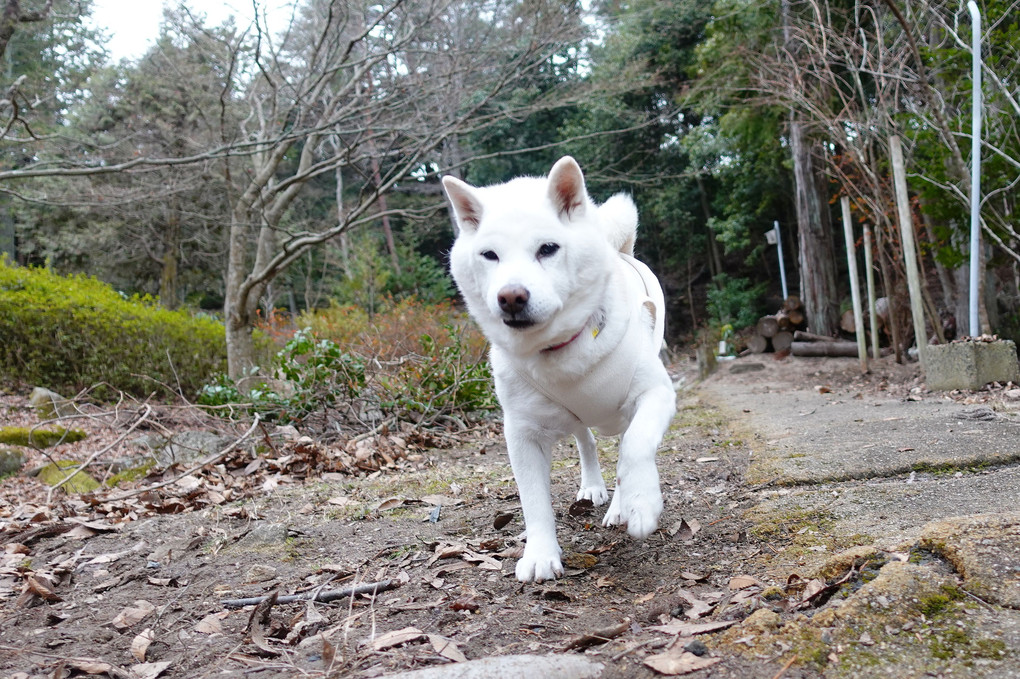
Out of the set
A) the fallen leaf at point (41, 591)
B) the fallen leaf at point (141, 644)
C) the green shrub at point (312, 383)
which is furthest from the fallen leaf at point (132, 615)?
the green shrub at point (312, 383)

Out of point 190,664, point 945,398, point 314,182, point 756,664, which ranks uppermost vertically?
point 314,182

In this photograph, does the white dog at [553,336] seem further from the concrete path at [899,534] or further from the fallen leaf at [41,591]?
the fallen leaf at [41,591]

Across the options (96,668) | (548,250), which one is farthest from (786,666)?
(96,668)

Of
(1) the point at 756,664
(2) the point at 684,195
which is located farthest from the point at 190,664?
(2) the point at 684,195

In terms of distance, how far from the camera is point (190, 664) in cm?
214

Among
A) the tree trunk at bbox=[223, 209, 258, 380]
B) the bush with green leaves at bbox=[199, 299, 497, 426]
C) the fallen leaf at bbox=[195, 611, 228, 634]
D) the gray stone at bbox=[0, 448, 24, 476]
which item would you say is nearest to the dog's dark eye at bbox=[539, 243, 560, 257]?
the fallen leaf at bbox=[195, 611, 228, 634]

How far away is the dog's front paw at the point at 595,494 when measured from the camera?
3512mm

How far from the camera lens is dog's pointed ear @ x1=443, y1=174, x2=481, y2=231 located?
2.60 metres

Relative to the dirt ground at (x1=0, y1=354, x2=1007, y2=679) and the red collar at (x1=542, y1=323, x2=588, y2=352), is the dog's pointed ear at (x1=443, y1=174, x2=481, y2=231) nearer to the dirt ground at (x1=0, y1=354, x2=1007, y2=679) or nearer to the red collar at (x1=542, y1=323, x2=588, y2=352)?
the red collar at (x1=542, y1=323, x2=588, y2=352)

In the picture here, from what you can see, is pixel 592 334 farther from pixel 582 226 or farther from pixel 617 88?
pixel 617 88

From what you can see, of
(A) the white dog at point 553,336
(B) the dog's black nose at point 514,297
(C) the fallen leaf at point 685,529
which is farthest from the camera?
(C) the fallen leaf at point 685,529

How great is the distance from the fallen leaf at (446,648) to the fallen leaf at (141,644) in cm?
93

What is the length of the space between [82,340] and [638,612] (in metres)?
10.1

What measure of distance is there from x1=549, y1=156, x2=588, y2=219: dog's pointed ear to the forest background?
6.59ft
